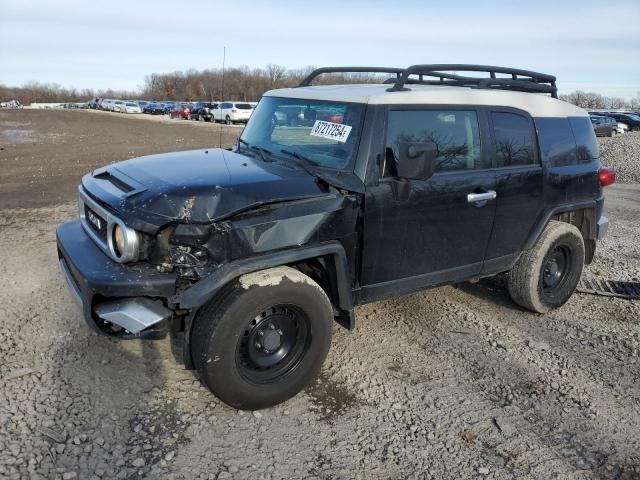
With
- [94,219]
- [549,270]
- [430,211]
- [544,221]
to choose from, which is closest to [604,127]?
[549,270]

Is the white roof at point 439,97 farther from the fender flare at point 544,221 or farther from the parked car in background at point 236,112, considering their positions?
the parked car in background at point 236,112

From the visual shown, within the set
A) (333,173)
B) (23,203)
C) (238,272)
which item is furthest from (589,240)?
(23,203)

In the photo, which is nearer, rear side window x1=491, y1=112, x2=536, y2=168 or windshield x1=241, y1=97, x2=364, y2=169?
windshield x1=241, y1=97, x2=364, y2=169

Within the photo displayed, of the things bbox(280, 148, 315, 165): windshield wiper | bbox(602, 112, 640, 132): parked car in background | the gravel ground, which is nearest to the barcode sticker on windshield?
bbox(280, 148, 315, 165): windshield wiper

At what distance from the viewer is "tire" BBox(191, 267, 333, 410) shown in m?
3.05

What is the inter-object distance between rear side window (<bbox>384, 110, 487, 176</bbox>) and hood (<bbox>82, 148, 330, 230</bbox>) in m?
0.65

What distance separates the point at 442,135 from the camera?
389 cm

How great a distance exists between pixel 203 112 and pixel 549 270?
41.9 metres

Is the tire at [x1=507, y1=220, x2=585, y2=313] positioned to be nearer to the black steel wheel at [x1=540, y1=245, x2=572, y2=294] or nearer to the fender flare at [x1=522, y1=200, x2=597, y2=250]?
the black steel wheel at [x1=540, y1=245, x2=572, y2=294]

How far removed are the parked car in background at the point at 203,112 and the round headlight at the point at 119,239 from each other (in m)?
40.2

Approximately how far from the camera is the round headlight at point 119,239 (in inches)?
120

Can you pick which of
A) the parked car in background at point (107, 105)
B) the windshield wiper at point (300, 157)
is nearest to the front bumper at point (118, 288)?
the windshield wiper at point (300, 157)

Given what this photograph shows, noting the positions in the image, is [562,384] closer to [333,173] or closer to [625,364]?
[625,364]

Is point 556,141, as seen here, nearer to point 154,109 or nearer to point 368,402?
point 368,402
